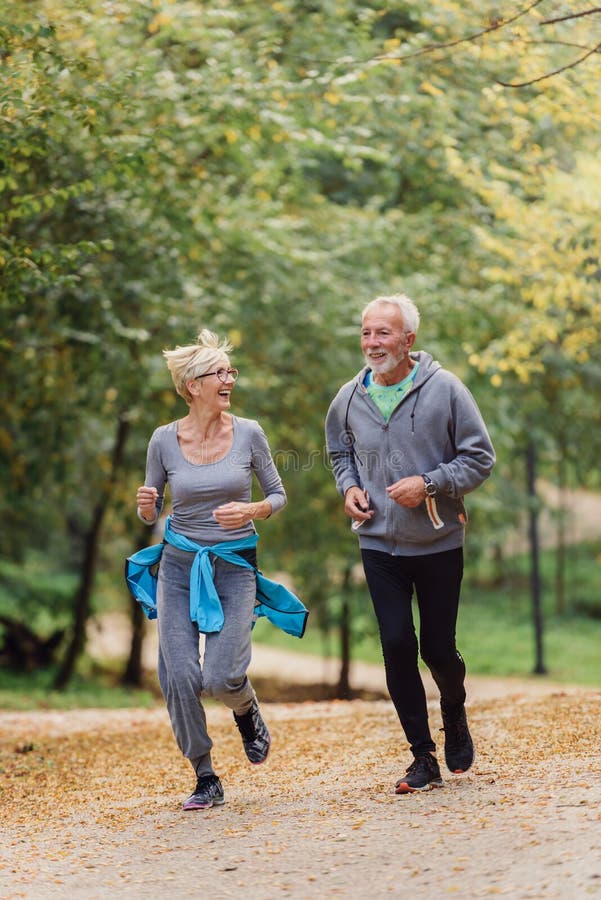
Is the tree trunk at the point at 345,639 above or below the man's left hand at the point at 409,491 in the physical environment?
below

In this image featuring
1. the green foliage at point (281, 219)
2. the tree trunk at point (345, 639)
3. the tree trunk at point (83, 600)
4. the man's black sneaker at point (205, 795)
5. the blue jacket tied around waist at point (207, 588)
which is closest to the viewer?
the blue jacket tied around waist at point (207, 588)

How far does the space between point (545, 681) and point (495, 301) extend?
881 cm

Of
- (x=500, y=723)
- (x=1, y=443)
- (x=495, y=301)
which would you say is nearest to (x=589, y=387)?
(x=495, y=301)

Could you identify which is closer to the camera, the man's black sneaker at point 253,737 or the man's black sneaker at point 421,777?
the man's black sneaker at point 421,777

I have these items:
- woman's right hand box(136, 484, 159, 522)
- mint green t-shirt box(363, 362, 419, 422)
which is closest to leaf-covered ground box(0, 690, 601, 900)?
woman's right hand box(136, 484, 159, 522)

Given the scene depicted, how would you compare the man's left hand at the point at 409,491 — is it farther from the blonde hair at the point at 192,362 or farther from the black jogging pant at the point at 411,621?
the blonde hair at the point at 192,362

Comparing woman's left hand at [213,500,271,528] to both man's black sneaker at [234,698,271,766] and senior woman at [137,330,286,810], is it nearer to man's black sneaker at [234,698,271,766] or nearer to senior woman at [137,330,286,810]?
senior woman at [137,330,286,810]

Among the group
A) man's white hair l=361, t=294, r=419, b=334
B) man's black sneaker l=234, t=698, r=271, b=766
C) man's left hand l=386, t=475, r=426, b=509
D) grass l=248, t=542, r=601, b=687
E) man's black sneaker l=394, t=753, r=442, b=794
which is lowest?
grass l=248, t=542, r=601, b=687

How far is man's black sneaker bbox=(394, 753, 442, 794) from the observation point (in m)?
5.36

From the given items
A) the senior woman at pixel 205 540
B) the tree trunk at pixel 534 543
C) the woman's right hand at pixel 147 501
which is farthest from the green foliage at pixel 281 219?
the woman's right hand at pixel 147 501

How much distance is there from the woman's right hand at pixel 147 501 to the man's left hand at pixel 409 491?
1100mm

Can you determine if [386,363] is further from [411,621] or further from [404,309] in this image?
[411,621]

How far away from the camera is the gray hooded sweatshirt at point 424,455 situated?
5.27 meters

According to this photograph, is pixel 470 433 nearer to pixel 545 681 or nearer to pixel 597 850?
pixel 597 850
